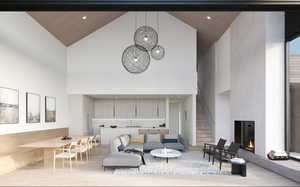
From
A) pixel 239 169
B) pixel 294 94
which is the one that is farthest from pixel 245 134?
pixel 239 169

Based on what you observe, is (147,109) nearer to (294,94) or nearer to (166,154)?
(166,154)

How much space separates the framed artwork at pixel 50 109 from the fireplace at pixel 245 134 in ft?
21.8

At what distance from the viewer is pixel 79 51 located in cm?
→ 1225

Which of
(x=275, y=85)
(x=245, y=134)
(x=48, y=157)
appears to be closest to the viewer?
(x=275, y=85)

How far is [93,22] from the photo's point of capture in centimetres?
1124

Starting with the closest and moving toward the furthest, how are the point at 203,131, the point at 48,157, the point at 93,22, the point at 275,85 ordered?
1. the point at 275,85
2. the point at 48,157
3. the point at 93,22
4. the point at 203,131

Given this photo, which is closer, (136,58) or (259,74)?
(136,58)

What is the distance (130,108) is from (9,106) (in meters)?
7.74

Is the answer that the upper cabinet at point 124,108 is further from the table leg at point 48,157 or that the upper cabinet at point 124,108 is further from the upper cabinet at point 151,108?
the table leg at point 48,157

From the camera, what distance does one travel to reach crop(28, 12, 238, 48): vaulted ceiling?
30.7ft

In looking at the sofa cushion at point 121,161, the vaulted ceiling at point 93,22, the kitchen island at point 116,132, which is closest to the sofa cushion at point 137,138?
the kitchen island at point 116,132

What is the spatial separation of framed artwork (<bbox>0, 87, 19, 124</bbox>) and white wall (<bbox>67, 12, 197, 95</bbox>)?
4.67 meters

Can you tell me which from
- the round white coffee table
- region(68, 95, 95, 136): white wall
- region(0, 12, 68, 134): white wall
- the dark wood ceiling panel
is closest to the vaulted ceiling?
the dark wood ceiling panel

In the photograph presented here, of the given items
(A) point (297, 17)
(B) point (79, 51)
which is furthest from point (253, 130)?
(B) point (79, 51)
